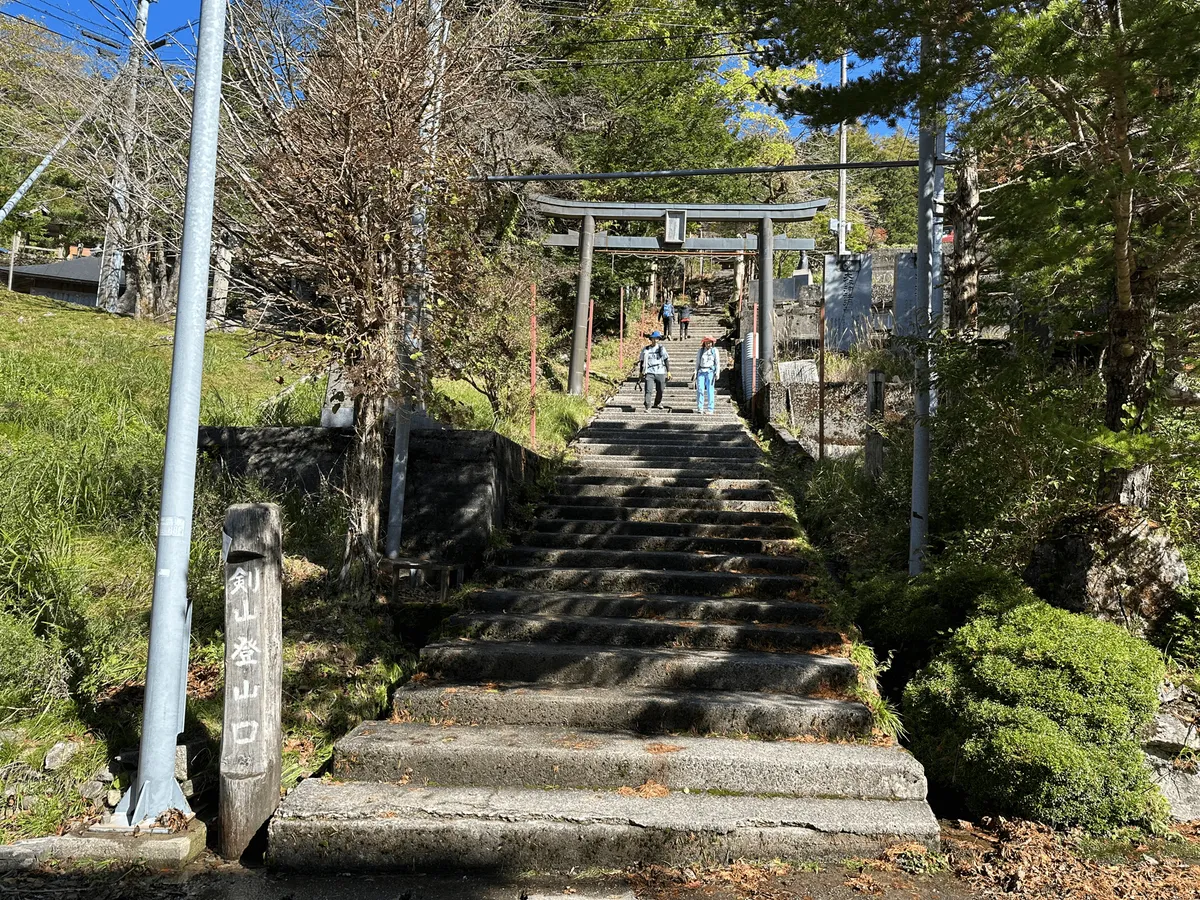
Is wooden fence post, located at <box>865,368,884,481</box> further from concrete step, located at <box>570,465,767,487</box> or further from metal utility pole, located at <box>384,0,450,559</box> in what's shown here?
metal utility pole, located at <box>384,0,450,559</box>

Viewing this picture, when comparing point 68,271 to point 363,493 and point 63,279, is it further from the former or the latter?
point 363,493

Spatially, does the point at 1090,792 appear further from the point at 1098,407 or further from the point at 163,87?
the point at 163,87

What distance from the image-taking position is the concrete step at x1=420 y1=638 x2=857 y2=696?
550 cm

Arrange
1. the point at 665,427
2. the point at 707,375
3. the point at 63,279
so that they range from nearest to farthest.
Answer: the point at 665,427 < the point at 707,375 < the point at 63,279

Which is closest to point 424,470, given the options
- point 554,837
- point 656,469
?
point 656,469

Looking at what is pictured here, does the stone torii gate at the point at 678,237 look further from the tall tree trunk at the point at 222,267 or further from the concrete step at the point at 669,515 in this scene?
the tall tree trunk at the point at 222,267

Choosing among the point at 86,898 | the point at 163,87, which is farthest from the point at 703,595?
the point at 163,87

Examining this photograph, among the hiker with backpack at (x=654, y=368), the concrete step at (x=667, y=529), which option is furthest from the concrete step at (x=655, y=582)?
the hiker with backpack at (x=654, y=368)

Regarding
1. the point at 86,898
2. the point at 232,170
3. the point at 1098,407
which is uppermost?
the point at 232,170

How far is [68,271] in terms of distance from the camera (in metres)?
31.7

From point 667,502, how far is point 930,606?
325 cm

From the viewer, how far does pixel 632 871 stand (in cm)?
404

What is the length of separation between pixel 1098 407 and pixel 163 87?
7122mm

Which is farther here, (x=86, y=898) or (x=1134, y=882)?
(x=1134, y=882)
